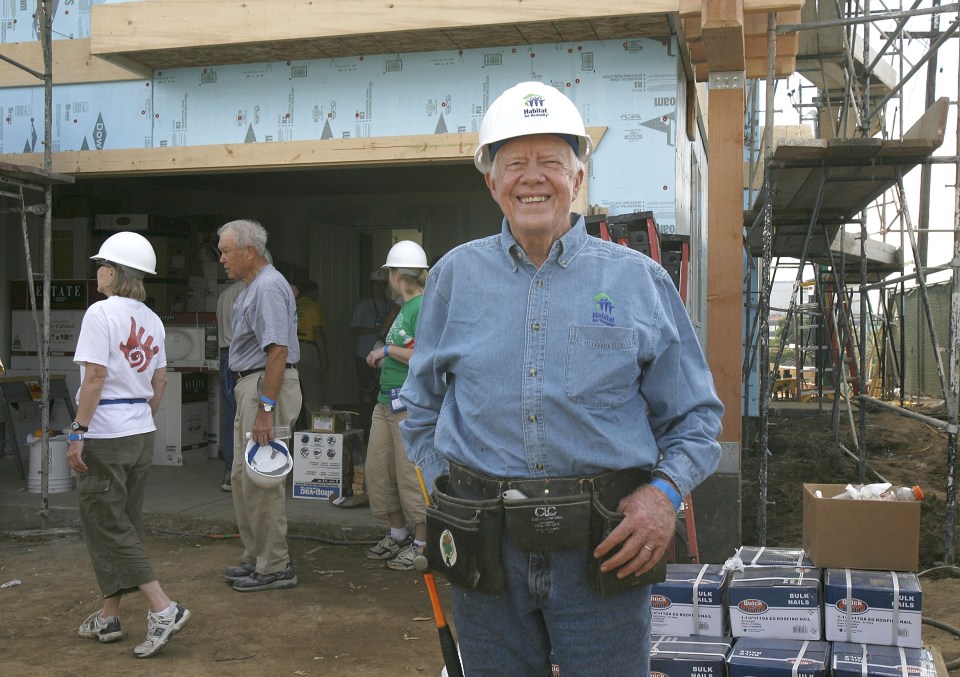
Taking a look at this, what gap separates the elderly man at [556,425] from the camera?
203 centimetres

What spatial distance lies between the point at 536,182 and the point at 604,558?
0.90 m

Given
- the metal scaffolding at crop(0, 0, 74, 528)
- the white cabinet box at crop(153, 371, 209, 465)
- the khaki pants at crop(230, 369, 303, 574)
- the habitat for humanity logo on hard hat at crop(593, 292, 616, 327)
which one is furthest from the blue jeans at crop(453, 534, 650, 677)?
the white cabinet box at crop(153, 371, 209, 465)

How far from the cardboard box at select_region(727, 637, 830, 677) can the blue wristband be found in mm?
1855

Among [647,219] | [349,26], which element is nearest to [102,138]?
[349,26]

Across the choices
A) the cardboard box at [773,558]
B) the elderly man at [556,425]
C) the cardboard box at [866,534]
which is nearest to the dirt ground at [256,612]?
the cardboard box at [866,534]

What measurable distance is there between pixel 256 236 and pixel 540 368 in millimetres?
3799

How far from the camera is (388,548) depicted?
621 centimetres

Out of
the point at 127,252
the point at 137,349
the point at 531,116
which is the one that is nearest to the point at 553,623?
the point at 531,116

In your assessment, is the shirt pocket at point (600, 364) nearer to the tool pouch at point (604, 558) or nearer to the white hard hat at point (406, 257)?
the tool pouch at point (604, 558)

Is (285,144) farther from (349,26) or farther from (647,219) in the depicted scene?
(647,219)

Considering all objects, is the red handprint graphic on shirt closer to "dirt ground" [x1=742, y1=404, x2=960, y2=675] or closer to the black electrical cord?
the black electrical cord

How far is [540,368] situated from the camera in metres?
2.07

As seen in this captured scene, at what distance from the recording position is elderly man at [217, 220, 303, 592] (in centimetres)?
523

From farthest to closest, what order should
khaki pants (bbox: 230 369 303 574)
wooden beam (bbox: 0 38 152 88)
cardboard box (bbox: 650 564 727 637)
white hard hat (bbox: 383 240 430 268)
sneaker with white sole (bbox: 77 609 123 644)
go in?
1. wooden beam (bbox: 0 38 152 88)
2. white hard hat (bbox: 383 240 430 268)
3. khaki pants (bbox: 230 369 303 574)
4. sneaker with white sole (bbox: 77 609 123 644)
5. cardboard box (bbox: 650 564 727 637)
